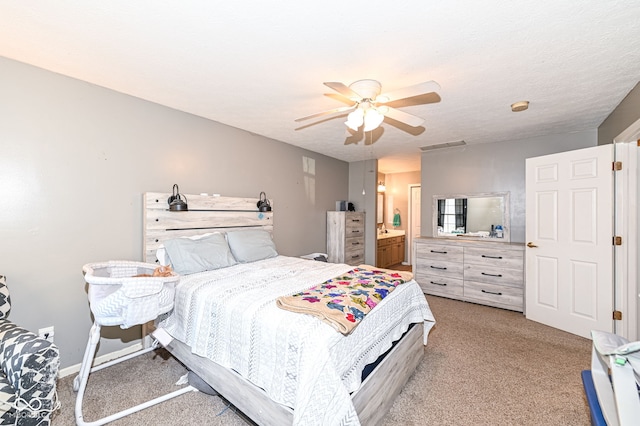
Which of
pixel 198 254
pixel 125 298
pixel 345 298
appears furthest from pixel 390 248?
pixel 125 298

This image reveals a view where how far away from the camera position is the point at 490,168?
4289mm

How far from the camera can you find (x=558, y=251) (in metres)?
3.22

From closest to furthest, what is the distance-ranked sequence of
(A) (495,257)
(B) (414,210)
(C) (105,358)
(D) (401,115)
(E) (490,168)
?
(D) (401,115)
(C) (105,358)
(A) (495,257)
(E) (490,168)
(B) (414,210)

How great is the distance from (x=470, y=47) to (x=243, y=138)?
2.73 m

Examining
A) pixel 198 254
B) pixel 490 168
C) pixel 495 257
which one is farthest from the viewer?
pixel 490 168

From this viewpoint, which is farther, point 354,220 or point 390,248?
point 390,248

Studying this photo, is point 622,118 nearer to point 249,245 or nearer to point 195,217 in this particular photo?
point 249,245

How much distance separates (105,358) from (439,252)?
172 inches

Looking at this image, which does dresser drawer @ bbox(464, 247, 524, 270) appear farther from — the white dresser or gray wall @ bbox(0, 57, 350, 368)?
gray wall @ bbox(0, 57, 350, 368)

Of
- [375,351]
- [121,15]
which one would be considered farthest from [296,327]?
[121,15]

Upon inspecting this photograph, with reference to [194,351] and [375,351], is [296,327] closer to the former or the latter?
[375,351]

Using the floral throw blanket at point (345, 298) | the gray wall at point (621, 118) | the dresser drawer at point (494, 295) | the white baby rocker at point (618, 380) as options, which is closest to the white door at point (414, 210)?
the dresser drawer at point (494, 295)

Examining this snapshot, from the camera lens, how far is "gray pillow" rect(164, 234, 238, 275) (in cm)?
250

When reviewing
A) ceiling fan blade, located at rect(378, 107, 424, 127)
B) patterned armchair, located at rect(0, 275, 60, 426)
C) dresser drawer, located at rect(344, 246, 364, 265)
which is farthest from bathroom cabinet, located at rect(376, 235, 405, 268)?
patterned armchair, located at rect(0, 275, 60, 426)
